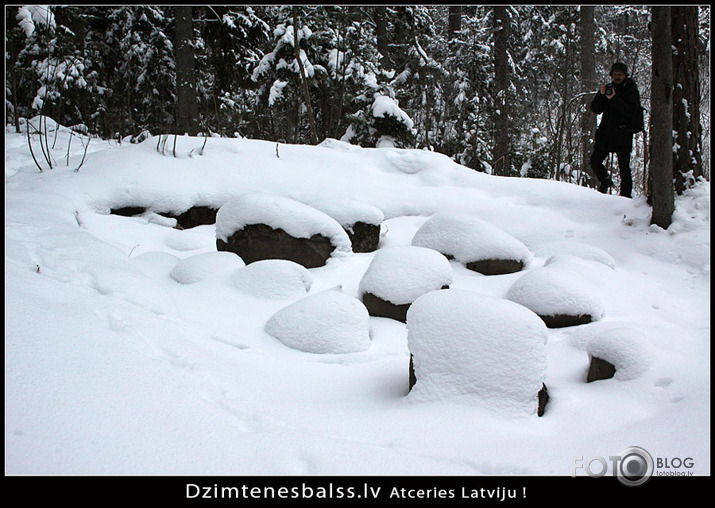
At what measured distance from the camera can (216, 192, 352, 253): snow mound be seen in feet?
14.9

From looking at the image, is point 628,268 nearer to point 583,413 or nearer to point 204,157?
point 583,413

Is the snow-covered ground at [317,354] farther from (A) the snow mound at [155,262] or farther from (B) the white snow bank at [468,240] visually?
(B) the white snow bank at [468,240]

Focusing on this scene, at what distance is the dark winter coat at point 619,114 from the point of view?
5.55m

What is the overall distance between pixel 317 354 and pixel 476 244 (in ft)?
7.70

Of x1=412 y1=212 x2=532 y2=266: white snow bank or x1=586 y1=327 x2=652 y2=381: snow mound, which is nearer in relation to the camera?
x1=586 y1=327 x2=652 y2=381: snow mound

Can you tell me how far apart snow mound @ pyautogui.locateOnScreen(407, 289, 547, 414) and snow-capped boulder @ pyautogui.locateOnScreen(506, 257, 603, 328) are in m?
1.50

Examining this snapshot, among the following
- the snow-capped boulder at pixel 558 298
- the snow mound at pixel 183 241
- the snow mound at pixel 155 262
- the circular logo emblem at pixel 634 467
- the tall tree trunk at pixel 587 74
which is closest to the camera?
the circular logo emblem at pixel 634 467

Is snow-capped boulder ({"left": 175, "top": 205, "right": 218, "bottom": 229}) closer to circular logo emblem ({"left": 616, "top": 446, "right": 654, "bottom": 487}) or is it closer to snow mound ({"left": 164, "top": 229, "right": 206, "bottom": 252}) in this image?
snow mound ({"left": 164, "top": 229, "right": 206, "bottom": 252})

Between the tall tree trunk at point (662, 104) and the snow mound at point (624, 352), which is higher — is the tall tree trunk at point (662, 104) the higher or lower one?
the higher one

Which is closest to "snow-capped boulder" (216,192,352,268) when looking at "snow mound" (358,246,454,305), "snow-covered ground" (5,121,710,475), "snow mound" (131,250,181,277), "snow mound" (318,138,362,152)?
"snow-covered ground" (5,121,710,475)

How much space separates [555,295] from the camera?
3584 mm

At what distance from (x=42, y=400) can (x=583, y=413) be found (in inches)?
83.0

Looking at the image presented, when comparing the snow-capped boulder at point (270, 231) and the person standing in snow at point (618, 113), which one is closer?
the snow-capped boulder at point (270, 231)

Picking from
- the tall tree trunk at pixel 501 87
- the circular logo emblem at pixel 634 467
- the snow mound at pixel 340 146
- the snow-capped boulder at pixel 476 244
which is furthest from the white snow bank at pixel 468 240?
the tall tree trunk at pixel 501 87
